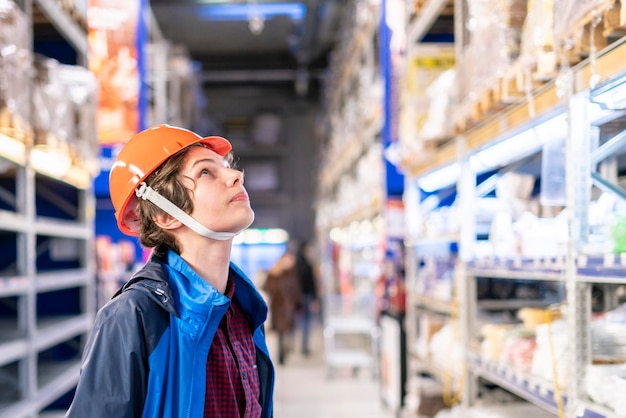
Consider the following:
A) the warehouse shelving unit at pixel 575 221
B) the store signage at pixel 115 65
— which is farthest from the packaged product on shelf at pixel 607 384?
the store signage at pixel 115 65

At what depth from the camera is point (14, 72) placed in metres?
3.87

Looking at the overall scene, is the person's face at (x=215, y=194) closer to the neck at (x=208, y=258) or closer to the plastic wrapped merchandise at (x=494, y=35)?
the neck at (x=208, y=258)

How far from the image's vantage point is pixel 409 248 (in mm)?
6207

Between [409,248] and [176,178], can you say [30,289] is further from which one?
[409,248]

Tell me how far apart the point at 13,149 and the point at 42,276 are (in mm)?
1126

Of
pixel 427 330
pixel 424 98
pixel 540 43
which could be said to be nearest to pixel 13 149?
pixel 540 43

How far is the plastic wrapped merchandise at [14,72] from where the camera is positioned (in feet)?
12.1

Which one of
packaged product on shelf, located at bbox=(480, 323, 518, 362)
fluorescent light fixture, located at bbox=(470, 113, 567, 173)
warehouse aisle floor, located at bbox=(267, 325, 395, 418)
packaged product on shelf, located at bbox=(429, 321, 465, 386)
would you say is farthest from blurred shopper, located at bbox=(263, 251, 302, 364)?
packaged product on shelf, located at bbox=(480, 323, 518, 362)

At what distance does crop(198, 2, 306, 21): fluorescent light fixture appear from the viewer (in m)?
14.6

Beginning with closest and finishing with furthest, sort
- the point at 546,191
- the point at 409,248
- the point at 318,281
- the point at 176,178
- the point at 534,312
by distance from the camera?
the point at 176,178 → the point at 546,191 → the point at 534,312 → the point at 409,248 → the point at 318,281

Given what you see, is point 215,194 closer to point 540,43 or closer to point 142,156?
point 142,156

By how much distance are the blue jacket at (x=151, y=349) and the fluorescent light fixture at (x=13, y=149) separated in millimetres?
1934

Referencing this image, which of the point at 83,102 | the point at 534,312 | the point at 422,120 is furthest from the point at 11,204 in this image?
the point at 534,312

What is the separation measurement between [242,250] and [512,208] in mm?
17525
